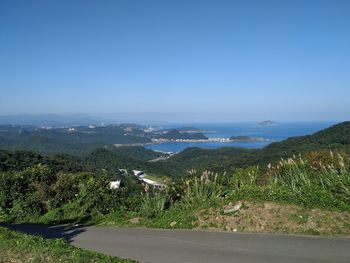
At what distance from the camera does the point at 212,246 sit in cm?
695

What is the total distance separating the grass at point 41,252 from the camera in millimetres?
5828

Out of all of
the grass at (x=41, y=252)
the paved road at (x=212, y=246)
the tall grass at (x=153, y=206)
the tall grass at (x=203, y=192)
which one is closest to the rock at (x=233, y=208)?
the tall grass at (x=203, y=192)

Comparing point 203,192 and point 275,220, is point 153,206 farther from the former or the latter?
point 275,220

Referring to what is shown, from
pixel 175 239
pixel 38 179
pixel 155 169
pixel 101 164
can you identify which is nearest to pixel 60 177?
pixel 38 179

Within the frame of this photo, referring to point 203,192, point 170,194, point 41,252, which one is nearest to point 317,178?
point 203,192

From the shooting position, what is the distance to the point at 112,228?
30.4 feet

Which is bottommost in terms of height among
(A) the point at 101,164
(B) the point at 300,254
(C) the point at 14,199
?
(A) the point at 101,164

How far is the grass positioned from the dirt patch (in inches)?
117

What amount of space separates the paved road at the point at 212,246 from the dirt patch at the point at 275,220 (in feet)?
1.17

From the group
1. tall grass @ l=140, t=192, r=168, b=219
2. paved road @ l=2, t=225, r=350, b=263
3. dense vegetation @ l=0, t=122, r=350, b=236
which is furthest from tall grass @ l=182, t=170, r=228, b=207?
paved road @ l=2, t=225, r=350, b=263

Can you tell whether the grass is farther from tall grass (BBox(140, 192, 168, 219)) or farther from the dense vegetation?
tall grass (BBox(140, 192, 168, 219))

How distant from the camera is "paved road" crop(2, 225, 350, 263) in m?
6.15

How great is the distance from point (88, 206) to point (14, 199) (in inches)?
133

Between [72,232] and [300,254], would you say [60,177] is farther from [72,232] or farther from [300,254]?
[300,254]
